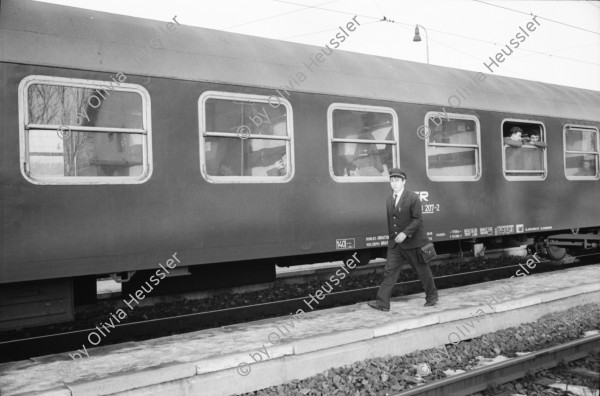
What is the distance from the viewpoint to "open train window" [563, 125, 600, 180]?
930 cm

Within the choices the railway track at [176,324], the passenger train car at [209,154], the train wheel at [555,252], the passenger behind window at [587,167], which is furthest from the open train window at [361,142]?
the train wheel at [555,252]

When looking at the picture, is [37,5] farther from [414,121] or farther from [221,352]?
[414,121]

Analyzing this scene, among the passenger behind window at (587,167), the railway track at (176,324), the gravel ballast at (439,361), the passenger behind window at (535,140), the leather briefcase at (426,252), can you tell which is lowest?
the gravel ballast at (439,361)

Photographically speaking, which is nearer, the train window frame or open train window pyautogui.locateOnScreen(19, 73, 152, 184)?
open train window pyautogui.locateOnScreen(19, 73, 152, 184)

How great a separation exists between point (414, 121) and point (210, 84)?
2986 mm

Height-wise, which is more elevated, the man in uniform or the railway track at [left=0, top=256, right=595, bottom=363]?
the man in uniform

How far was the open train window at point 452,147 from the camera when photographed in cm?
757

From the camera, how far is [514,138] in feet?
27.9

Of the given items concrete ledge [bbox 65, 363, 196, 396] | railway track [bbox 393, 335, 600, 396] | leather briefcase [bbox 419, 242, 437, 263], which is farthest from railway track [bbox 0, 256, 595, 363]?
railway track [bbox 393, 335, 600, 396]

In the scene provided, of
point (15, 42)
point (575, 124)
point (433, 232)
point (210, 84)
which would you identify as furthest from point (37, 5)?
point (575, 124)

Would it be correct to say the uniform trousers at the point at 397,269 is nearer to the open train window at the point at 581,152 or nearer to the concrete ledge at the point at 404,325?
the concrete ledge at the point at 404,325

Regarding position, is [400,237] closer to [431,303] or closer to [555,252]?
[431,303]

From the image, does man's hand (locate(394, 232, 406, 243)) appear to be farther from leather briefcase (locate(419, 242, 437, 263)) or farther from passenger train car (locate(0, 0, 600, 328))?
passenger train car (locate(0, 0, 600, 328))

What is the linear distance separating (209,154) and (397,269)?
96.6 inches
